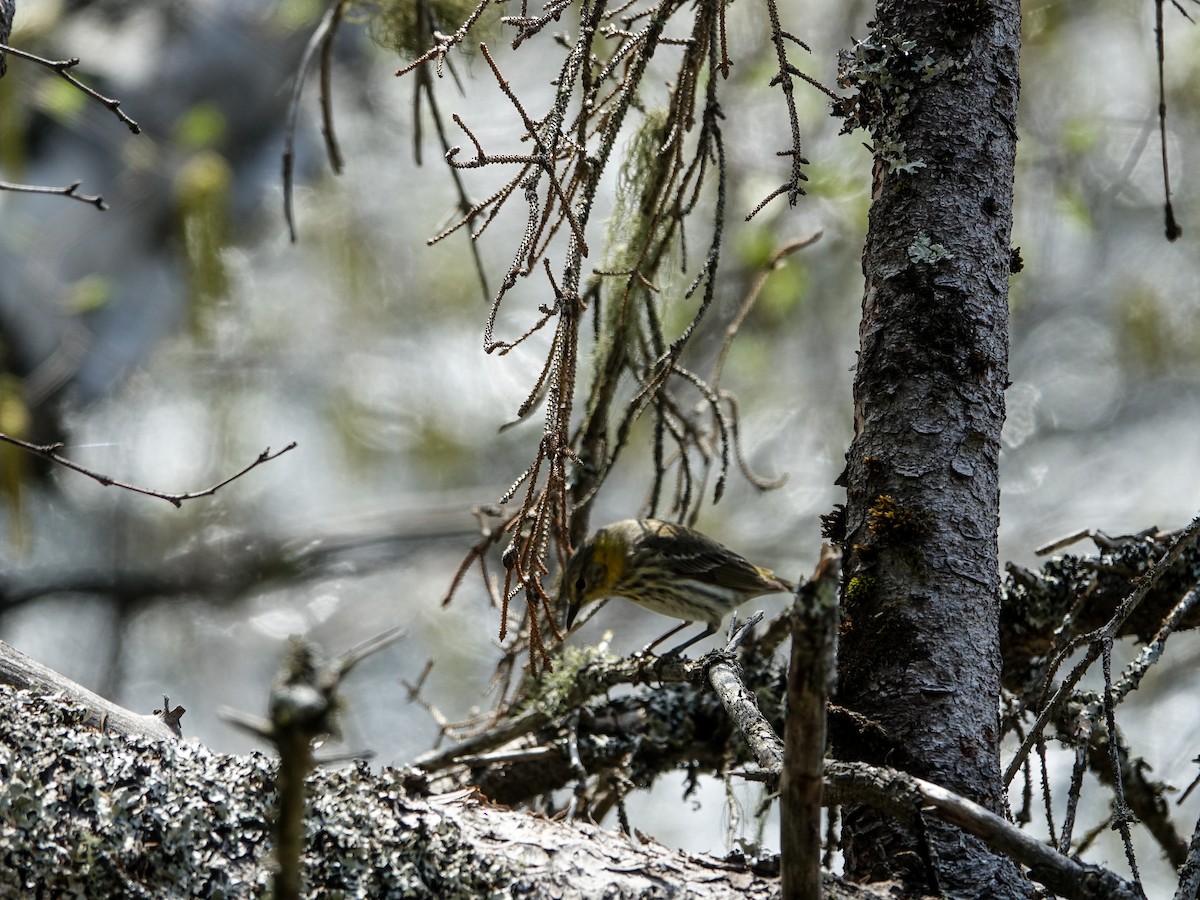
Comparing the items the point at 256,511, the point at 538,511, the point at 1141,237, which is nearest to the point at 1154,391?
the point at 1141,237

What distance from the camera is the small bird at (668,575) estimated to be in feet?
13.5

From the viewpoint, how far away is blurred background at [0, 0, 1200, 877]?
21.2 feet

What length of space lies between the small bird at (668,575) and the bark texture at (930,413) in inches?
85.5

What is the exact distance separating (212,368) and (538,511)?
564 cm

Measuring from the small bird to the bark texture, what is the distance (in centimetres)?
217

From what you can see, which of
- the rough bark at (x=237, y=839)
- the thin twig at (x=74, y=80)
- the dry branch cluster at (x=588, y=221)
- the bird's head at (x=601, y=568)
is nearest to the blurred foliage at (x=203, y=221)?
the bird's head at (x=601, y=568)

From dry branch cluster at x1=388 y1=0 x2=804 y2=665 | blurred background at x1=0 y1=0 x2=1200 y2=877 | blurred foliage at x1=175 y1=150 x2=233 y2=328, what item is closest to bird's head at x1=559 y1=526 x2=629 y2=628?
dry branch cluster at x1=388 y1=0 x2=804 y2=665

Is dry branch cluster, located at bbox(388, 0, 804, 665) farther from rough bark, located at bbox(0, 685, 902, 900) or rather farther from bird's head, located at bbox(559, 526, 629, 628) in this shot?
bird's head, located at bbox(559, 526, 629, 628)

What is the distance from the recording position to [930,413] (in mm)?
1880

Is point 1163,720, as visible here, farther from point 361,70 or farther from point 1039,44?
point 361,70

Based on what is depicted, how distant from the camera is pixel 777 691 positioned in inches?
110

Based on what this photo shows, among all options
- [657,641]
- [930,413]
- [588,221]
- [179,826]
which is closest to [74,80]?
[588,221]

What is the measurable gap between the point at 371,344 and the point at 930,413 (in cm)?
554

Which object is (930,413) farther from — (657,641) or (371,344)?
(371,344)
